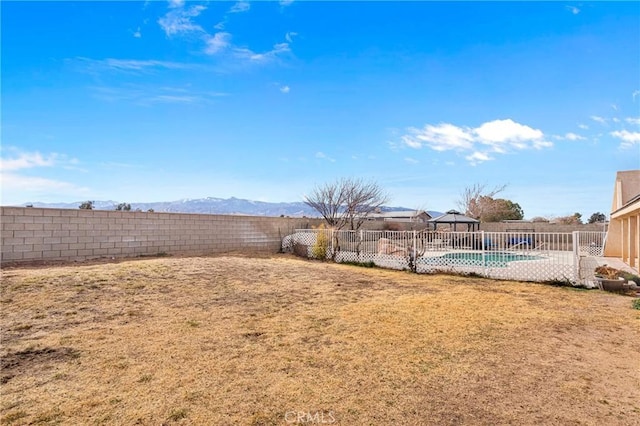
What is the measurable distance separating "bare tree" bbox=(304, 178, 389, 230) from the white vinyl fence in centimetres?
550

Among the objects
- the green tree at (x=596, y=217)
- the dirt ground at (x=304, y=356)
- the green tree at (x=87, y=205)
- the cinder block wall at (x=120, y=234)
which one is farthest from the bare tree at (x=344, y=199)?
the green tree at (x=596, y=217)

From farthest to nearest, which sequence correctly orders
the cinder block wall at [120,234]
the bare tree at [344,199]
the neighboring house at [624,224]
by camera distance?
the bare tree at [344,199] < the neighboring house at [624,224] < the cinder block wall at [120,234]

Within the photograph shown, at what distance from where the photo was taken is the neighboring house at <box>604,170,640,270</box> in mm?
12500

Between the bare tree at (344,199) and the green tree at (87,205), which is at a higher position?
the bare tree at (344,199)

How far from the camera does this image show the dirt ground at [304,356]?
2.58 metres

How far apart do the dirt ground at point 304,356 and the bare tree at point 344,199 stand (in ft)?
43.5

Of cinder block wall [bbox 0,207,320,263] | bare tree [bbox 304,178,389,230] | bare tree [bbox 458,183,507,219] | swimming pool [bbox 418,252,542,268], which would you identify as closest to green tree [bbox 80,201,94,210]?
cinder block wall [bbox 0,207,320,263]

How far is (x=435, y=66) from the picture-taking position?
12.1m

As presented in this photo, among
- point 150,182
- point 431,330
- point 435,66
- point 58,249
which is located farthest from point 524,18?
point 150,182

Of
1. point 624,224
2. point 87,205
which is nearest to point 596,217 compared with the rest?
point 624,224

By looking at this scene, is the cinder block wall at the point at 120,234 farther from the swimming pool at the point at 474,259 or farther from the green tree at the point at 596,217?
the green tree at the point at 596,217

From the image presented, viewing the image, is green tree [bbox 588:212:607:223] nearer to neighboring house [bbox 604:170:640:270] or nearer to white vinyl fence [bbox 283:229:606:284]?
neighboring house [bbox 604:170:640:270]

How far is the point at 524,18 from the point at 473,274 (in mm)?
7818

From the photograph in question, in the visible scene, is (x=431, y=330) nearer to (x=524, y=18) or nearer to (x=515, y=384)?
(x=515, y=384)
